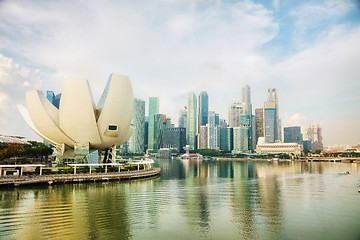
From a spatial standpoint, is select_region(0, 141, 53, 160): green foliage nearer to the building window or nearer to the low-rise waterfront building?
the building window

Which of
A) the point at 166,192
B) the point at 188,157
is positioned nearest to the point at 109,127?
the point at 166,192

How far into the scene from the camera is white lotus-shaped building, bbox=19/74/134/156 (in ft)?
121

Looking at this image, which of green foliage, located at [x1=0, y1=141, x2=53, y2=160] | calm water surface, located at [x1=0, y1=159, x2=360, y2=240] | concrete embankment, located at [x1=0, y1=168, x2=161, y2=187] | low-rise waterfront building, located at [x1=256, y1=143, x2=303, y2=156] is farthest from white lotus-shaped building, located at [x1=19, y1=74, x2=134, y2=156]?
low-rise waterfront building, located at [x1=256, y1=143, x2=303, y2=156]

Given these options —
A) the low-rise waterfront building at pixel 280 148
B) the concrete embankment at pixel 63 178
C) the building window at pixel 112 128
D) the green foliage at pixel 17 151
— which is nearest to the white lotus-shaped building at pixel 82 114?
the building window at pixel 112 128

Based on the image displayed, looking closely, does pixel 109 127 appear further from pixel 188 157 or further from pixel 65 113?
pixel 188 157

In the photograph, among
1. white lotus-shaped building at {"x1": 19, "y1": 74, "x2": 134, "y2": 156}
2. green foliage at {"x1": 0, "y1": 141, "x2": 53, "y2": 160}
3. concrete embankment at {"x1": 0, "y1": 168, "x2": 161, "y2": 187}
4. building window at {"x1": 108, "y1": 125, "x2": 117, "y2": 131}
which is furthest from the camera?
green foliage at {"x1": 0, "y1": 141, "x2": 53, "y2": 160}

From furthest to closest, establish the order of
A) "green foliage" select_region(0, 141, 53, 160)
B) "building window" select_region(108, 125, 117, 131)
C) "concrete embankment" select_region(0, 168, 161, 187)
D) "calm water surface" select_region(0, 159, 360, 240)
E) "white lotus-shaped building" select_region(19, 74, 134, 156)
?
"green foliage" select_region(0, 141, 53, 160) → "building window" select_region(108, 125, 117, 131) → "white lotus-shaped building" select_region(19, 74, 134, 156) → "concrete embankment" select_region(0, 168, 161, 187) → "calm water surface" select_region(0, 159, 360, 240)

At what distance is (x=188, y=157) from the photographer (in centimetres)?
17138

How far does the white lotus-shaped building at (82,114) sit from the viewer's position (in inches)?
1448

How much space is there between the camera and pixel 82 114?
122 feet

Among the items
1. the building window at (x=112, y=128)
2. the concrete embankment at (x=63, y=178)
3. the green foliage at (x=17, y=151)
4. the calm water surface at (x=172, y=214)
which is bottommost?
the calm water surface at (x=172, y=214)

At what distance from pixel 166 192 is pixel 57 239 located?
52.5ft

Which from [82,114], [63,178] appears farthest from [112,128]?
[63,178]

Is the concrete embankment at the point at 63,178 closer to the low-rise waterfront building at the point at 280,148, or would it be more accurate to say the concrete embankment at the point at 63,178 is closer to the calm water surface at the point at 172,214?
the calm water surface at the point at 172,214
